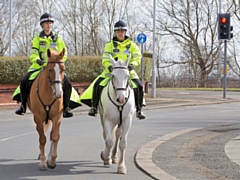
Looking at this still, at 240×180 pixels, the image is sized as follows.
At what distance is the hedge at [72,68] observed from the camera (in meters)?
28.1

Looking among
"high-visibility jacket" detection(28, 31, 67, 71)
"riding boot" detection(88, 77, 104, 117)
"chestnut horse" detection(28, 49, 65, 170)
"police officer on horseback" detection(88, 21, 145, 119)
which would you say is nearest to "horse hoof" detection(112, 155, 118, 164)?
"riding boot" detection(88, 77, 104, 117)

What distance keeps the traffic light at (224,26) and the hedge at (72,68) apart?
601 centimetres

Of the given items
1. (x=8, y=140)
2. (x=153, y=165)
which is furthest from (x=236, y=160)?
(x=8, y=140)

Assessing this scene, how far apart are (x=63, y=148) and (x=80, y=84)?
1818cm

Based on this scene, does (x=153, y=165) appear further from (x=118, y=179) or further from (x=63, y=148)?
(x=63, y=148)

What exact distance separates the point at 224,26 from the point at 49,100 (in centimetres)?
2350

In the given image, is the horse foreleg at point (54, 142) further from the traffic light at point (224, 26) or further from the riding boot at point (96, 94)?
the traffic light at point (224, 26)

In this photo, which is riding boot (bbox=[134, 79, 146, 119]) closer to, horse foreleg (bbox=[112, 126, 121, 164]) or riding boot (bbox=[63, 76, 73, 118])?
horse foreleg (bbox=[112, 126, 121, 164])

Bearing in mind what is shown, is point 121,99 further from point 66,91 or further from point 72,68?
point 72,68

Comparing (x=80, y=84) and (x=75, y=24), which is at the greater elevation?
(x=75, y=24)

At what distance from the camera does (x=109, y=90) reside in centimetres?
966

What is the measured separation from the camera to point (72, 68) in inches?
1205

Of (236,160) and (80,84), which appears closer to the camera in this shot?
(236,160)

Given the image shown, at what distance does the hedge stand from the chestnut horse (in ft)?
60.8
